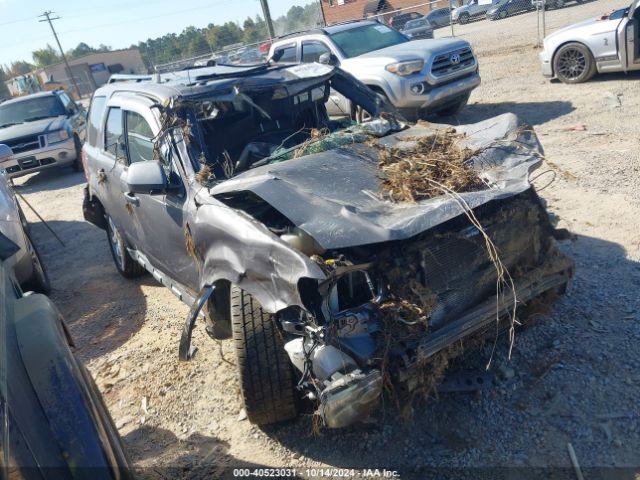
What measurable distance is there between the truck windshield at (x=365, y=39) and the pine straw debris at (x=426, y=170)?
6.26 meters

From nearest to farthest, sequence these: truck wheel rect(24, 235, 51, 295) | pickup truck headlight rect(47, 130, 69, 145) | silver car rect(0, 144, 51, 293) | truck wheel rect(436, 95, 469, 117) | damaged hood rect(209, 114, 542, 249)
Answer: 1. damaged hood rect(209, 114, 542, 249)
2. silver car rect(0, 144, 51, 293)
3. truck wheel rect(24, 235, 51, 295)
4. truck wheel rect(436, 95, 469, 117)
5. pickup truck headlight rect(47, 130, 69, 145)

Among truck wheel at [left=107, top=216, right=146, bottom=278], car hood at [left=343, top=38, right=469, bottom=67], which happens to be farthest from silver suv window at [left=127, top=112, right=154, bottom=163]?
car hood at [left=343, top=38, right=469, bottom=67]

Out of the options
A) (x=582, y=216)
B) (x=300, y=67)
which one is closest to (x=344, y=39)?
(x=300, y=67)

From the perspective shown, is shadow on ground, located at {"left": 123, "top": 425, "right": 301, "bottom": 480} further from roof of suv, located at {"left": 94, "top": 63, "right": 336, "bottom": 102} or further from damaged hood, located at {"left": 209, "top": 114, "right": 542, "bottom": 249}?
roof of suv, located at {"left": 94, "top": 63, "right": 336, "bottom": 102}

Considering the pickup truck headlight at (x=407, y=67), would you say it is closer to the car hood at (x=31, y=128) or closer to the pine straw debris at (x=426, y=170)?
the pine straw debris at (x=426, y=170)

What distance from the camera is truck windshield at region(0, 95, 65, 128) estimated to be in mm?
11883

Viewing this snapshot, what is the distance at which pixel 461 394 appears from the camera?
125 inches

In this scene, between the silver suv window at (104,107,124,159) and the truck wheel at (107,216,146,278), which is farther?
the truck wheel at (107,216,146,278)

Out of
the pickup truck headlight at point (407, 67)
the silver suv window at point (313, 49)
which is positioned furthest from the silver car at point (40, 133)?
the pickup truck headlight at point (407, 67)

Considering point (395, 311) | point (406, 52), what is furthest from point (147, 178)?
point (406, 52)

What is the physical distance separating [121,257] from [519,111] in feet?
24.7

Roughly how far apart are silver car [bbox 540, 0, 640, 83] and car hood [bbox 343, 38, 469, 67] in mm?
2276

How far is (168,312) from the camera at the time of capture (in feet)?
16.0

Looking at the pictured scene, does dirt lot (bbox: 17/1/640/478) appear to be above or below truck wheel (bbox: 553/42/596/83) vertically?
below
